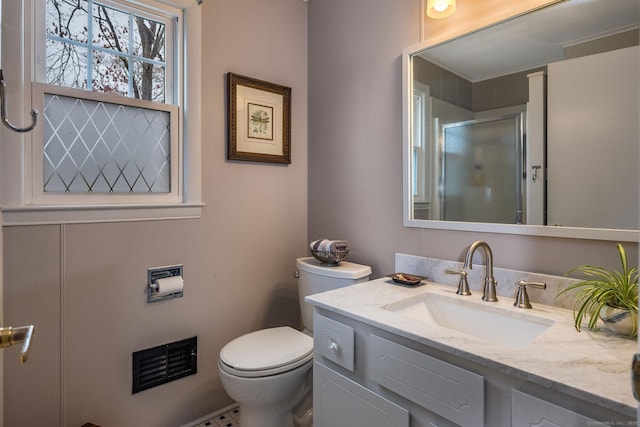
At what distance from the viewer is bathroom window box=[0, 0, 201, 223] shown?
137 cm

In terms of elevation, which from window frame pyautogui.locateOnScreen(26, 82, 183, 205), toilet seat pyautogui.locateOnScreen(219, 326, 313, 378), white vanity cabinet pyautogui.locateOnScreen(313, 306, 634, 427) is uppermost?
window frame pyautogui.locateOnScreen(26, 82, 183, 205)

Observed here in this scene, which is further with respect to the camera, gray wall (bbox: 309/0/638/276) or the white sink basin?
gray wall (bbox: 309/0/638/276)

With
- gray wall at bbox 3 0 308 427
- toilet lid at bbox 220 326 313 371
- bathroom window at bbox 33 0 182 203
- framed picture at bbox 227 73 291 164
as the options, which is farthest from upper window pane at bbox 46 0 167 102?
toilet lid at bbox 220 326 313 371

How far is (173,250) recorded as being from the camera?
1.66m

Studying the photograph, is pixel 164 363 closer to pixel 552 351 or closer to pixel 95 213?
pixel 95 213

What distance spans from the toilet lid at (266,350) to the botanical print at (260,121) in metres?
1.09

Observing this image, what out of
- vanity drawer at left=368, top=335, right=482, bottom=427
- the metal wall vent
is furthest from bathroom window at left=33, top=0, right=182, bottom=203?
vanity drawer at left=368, top=335, right=482, bottom=427

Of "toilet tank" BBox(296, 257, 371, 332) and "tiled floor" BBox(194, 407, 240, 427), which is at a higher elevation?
"toilet tank" BBox(296, 257, 371, 332)

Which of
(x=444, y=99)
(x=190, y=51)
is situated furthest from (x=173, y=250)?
(x=444, y=99)

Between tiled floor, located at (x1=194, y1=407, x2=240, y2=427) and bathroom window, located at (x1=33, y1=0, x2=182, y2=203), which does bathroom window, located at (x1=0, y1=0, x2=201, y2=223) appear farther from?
tiled floor, located at (x1=194, y1=407, x2=240, y2=427)

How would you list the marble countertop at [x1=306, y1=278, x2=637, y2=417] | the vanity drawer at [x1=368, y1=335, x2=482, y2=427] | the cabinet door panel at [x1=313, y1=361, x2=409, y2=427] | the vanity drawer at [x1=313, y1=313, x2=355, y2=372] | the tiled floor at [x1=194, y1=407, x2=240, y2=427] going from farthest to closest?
the tiled floor at [x1=194, y1=407, x2=240, y2=427], the vanity drawer at [x1=313, y1=313, x2=355, y2=372], the cabinet door panel at [x1=313, y1=361, x2=409, y2=427], the vanity drawer at [x1=368, y1=335, x2=482, y2=427], the marble countertop at [x1=306, y1=278, x2=637, y2=417]

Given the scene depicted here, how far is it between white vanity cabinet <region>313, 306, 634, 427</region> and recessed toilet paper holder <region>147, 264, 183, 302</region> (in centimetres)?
81

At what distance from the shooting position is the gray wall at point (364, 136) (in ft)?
5.17

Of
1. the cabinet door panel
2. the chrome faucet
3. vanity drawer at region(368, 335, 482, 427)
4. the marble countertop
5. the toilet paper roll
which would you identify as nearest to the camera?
the marble countertop
